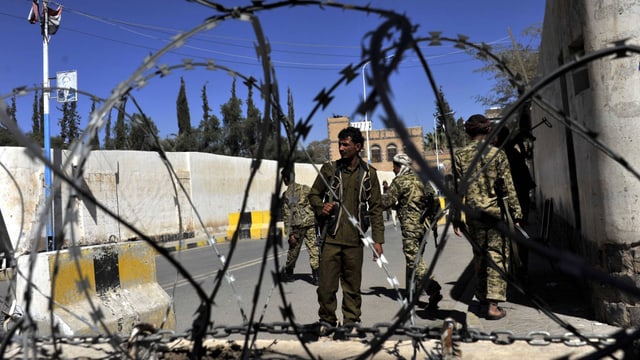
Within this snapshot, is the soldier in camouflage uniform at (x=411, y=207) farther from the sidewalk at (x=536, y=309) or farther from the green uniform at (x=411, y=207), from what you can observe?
the sidewalk at (x=536, y=309)

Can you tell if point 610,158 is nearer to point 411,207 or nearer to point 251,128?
point 411,207

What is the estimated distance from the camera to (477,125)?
438cm

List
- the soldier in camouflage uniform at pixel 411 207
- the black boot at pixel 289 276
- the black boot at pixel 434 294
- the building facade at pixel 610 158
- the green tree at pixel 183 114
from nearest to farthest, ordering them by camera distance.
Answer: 1. the building facade at pixel 610 158
2. the black boot at pixel 434 294
3. the soldier in camouflage uniform at pixel 411 207
4. the black boot at pixel 289 276
5. the green tree at pixel 183 114

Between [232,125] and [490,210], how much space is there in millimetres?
37905

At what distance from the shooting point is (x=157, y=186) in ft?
58.3

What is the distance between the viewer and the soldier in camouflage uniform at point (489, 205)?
13.5 ft

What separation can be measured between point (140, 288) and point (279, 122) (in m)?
3.03

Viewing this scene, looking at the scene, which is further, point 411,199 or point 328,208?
point 411,199

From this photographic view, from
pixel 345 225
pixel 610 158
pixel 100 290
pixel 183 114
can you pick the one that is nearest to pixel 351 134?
pixel 345 225

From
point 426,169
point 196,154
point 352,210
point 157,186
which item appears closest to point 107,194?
point 157,186

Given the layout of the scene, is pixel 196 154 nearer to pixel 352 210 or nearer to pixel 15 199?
pixel 15 199

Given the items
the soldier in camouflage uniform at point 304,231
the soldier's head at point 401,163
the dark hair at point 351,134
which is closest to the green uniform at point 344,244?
the dark hair at point 351,134

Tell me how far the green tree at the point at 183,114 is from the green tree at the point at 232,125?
10.5 feet

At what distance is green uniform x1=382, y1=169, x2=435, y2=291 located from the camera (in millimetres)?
5227
